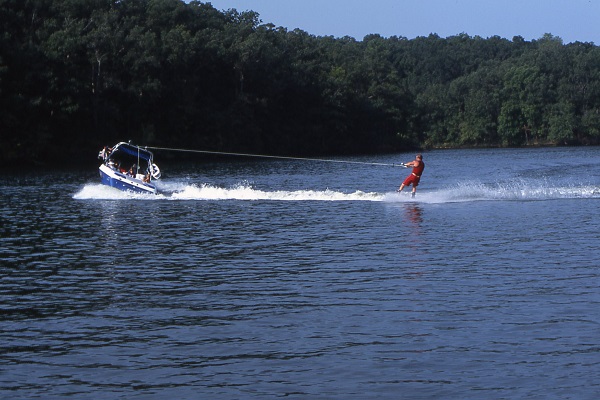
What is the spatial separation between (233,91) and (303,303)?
3209 inches

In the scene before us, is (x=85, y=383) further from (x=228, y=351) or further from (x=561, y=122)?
(x=561, y=122)

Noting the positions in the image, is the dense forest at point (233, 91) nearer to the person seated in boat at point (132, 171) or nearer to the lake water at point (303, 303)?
the person seated in boat at point (132, 171)

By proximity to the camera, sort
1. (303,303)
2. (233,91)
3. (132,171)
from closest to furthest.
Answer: (303,303) → (132,171) → (233,91)

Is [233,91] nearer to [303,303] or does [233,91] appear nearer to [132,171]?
[132,171]

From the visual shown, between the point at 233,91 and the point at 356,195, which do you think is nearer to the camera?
the point at 356,195

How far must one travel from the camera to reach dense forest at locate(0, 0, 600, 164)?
72875 mm

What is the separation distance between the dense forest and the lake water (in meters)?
41.6

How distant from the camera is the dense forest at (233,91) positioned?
7288 cm

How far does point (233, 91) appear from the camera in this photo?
318 feet

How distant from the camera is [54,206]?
35844 mm

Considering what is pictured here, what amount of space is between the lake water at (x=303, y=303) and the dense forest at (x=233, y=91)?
1639 inches

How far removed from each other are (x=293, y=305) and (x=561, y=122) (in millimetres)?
117230

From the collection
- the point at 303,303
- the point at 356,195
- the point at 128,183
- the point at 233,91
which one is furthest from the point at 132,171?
the point at 233,91

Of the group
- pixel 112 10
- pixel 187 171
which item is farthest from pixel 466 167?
pixel 112 10
